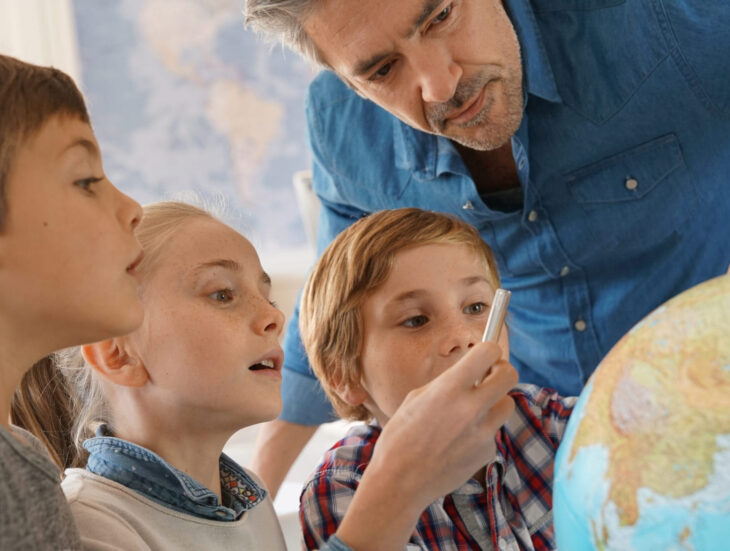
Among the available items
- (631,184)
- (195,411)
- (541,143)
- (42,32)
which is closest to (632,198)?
(631,184)

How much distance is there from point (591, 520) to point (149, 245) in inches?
25.0

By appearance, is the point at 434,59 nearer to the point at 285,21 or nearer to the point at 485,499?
the point at 285,21

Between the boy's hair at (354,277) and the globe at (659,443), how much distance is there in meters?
0.57

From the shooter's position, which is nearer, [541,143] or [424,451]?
[424,451]

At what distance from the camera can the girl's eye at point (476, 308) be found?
4.20 ft

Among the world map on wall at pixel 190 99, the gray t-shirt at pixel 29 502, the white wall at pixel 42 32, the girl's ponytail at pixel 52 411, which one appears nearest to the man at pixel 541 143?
the girl's ponytail at pixel 52 411

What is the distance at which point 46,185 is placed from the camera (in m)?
0.79

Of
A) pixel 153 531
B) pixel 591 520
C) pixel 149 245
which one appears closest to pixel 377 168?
pixel 149 245

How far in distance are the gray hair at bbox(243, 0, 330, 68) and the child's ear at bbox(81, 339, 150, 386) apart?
591 mm

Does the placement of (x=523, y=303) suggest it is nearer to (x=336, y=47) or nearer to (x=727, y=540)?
(x=336, y=47)

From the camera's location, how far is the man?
136cm

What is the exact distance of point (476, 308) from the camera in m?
1.29

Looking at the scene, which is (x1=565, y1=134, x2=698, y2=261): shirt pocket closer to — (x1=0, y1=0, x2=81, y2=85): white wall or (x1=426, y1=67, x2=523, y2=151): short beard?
(x1=426, y1=67, x2=523, y2=151): short beard

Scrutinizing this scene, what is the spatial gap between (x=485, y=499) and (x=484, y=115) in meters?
0.57
